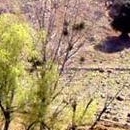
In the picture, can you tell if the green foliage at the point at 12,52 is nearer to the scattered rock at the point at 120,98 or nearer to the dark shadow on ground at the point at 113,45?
the scattered rock at the point at 120,98

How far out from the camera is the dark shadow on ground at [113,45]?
237ft

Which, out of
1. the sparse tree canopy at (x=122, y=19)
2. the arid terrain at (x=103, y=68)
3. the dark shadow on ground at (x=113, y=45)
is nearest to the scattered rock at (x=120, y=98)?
the arid terrain at (x=103, y=68)

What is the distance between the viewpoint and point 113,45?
7344cm

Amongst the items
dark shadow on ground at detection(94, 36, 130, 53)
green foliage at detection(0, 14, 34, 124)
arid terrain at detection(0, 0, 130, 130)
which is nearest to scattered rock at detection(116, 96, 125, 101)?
arid terrain at detection(0, 0, 130, 130)

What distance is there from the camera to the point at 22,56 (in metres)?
40.9

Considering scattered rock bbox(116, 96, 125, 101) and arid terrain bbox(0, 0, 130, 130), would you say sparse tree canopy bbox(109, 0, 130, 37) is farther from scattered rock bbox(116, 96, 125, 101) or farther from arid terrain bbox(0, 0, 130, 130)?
scattered rock bbox(116, 96, 125, 101)

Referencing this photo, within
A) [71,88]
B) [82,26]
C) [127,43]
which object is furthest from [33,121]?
[127,43]

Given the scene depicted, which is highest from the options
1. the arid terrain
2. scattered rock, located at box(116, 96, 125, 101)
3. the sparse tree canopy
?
the sparse tree canopy

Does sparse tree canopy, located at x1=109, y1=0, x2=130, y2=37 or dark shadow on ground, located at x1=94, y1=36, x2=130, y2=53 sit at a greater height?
sparse tree canopy, located at x1=109, y1=0, x2=130, y2=37

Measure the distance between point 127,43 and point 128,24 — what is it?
206 cm

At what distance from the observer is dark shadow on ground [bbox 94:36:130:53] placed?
72375 millimetres

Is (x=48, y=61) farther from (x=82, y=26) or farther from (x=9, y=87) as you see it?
(x=82, y=26)

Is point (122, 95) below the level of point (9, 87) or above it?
below

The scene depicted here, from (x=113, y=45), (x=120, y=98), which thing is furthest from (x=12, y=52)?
(x=113, y=45)
